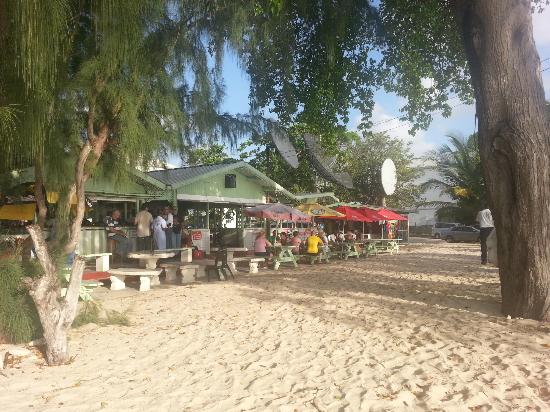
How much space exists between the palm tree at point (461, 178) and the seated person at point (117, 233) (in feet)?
75.9

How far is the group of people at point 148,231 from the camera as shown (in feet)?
41.3

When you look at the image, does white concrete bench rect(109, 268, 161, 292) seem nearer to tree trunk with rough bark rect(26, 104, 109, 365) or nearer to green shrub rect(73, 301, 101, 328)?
green shrub rect(73, 301, 101, 328)

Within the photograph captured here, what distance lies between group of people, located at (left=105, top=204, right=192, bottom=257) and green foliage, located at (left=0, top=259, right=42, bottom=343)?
23.7 feet

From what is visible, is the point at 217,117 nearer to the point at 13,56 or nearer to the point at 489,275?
the point at 13,56

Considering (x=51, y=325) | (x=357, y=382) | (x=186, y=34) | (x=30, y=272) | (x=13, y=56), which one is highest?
(x=186, y=34)

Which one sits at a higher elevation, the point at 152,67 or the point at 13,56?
the point at 152,67

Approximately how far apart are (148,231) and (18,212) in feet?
10.4

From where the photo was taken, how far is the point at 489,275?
434 inches

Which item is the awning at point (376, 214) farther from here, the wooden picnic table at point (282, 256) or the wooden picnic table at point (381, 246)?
the wooden picnic table at point (282, 256)

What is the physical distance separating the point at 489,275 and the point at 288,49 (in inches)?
271

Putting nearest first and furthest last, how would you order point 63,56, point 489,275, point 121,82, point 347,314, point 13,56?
point 13,56
point 63,56
point 121,82
point 347,314
point 489,275

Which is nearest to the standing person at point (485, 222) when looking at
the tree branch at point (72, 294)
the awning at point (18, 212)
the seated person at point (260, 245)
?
the seated person at point (260, 245)

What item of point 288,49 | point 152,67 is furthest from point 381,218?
point 152,67

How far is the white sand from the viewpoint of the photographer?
149 inches
